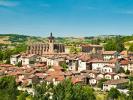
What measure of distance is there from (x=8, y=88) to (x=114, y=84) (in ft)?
34.9

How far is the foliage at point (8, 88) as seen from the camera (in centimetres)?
3359

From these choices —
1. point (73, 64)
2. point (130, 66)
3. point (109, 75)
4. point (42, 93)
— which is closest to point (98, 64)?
point (73, 64)

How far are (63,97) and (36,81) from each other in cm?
1024

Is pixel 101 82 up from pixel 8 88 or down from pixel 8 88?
up

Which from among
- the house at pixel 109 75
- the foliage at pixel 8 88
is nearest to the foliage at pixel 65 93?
the foliage at pixel 8 88

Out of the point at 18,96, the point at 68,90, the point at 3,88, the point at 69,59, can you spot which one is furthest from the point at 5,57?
the point at 68,90

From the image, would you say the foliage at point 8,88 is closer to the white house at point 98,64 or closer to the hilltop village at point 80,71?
the hilltop village at point 80,71

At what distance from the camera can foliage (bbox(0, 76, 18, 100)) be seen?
110ft

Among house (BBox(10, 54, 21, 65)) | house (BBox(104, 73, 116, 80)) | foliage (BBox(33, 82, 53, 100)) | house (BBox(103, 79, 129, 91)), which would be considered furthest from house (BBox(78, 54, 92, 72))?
house (BBox(10, 54, 21, 65))

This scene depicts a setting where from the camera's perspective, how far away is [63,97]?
1109 inches

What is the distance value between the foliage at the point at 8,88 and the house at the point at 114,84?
8405 mm

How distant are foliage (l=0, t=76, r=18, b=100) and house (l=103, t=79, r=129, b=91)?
8.41m

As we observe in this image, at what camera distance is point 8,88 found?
36094 mm

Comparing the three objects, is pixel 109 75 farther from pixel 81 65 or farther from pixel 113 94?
pixel 113 94
